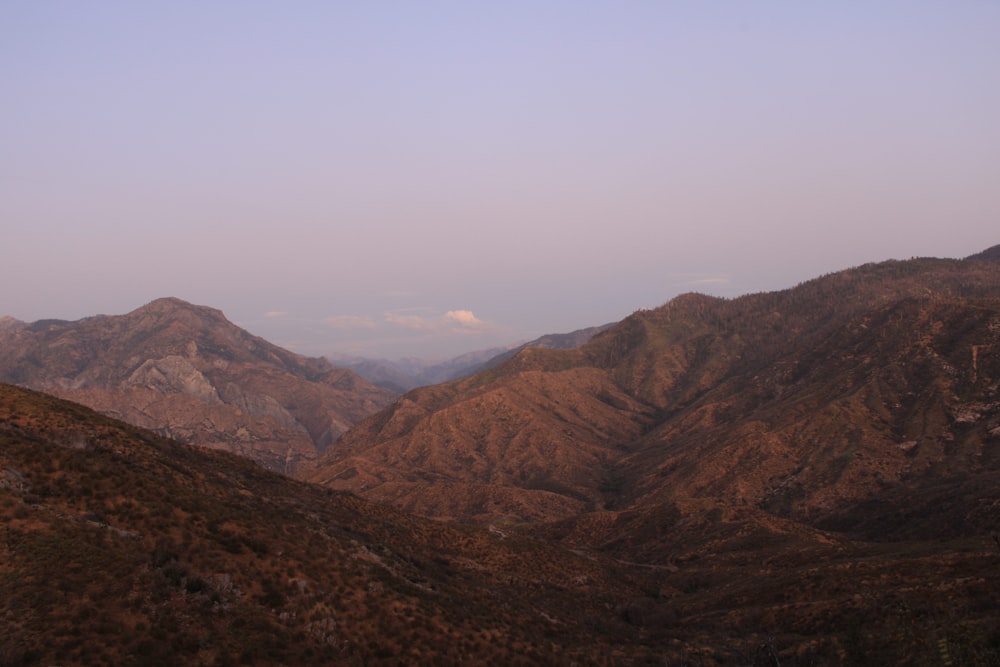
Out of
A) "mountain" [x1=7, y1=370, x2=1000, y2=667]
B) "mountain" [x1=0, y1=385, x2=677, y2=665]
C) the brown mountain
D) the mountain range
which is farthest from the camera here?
the brown mountain

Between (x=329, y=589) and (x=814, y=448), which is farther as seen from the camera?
(x=814, y=448)

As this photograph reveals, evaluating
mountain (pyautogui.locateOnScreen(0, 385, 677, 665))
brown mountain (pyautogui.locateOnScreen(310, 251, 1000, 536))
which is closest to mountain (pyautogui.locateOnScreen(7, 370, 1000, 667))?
mountain (pyautogui.locateOnScreen(0, 385, 677, 665))

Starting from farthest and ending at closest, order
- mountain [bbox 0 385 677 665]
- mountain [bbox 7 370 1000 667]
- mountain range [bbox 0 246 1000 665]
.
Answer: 1. mountain range [bbox 0 246 1000 665]
2. mountain [bbox 7 370 1000 667]
3. mountain [bbox 0 385 677 665]

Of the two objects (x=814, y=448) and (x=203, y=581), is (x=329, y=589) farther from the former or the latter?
(x=814, y=448)

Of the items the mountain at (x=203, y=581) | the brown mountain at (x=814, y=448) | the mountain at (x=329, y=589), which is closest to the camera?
the mountain at (x=203, y=581)

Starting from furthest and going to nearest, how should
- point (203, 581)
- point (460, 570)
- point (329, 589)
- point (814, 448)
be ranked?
point (814, 448), point (460, 570), point (329, 589), point (203, 581)

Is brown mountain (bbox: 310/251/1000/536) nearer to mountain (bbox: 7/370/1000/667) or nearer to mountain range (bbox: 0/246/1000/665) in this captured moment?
mountain range (bbox: 0/246/1000/665)

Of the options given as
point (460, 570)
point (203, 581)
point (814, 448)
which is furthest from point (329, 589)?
point (814, 448)

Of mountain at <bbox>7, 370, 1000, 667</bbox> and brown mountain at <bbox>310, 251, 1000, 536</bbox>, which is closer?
mountain at <bbox>7, 370, 1000, 667</bbox>

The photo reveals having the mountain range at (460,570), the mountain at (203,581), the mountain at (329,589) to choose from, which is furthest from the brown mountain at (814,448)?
the mountain at (203,581)

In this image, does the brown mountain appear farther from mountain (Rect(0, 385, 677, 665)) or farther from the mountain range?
mountain (Rect(0, 385, 677, 665))

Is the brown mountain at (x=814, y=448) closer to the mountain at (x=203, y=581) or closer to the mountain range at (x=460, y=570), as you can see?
the mountain range at (x=460, y=570)

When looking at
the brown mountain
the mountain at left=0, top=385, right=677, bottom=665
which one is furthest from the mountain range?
the brown mountain
